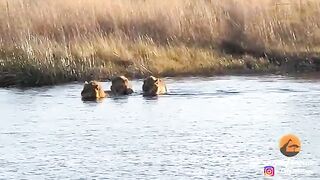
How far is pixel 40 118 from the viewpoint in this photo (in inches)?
654

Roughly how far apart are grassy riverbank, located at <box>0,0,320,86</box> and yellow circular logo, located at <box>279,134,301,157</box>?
881cm

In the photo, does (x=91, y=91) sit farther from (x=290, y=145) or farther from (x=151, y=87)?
(x=290, y=145)

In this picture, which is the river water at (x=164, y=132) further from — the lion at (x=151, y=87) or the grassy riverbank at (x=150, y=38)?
the grassy riverbank at (x=150, y=38)

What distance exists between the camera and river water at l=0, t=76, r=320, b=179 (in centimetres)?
1210

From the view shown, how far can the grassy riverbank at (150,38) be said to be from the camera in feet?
74.6

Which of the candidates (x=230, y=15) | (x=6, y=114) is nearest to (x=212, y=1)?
(x=230, y=15)

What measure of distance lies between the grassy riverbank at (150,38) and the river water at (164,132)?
1633 mm

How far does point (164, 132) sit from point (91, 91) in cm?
423

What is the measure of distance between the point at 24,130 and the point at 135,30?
1072 cm

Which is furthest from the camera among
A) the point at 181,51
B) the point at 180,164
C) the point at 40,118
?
the point at 181,51

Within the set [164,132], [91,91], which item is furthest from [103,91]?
[164,132]

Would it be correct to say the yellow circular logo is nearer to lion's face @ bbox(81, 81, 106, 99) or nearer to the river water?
the river water

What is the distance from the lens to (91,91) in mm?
18922

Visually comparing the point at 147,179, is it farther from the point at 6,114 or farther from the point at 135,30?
the point at 135,30
